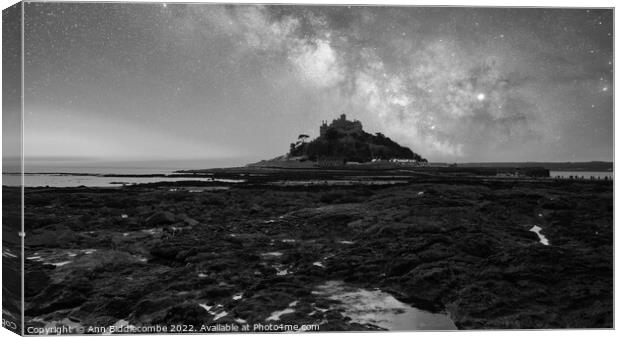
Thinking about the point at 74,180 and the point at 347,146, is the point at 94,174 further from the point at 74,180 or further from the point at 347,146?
the point at 347,146

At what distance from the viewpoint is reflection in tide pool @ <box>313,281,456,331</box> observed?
550cm

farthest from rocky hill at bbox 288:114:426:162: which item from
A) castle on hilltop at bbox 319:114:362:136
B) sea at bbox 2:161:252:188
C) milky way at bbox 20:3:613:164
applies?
sea at bbox 2:161:252:188

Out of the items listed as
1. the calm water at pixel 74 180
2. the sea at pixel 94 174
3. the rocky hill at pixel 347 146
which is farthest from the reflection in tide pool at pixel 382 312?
the calm water at pixel 74 180

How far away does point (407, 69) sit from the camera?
6.15 meters

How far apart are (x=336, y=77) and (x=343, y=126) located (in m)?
0.82

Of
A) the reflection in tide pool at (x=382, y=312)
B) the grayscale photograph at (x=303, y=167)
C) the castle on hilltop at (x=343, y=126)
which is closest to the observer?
the reflection in tide pool at (x=382, y=312)

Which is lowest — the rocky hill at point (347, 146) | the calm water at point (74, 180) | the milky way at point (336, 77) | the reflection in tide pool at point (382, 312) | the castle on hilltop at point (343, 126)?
the reflection in tide pool at point (382, 312)

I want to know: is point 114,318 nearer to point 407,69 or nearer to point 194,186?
point 194,186

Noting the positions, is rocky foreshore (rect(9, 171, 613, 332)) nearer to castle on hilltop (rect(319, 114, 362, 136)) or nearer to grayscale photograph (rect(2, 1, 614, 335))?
grayscale photograph (rect(2, 1, 614, 335))

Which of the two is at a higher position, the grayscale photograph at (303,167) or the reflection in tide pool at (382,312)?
the grayscale photograph at (303,167)

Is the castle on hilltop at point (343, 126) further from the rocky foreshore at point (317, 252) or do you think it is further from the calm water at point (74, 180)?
the calm water at point (74, 180)

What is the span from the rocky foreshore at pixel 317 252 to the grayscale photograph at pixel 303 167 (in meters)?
0.03

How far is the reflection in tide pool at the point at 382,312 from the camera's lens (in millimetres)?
5496

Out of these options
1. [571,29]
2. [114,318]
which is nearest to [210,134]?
[114,318]
